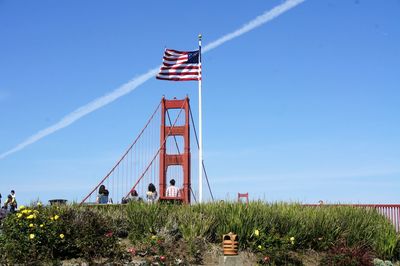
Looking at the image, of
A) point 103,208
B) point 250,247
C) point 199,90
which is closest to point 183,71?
point 199,90

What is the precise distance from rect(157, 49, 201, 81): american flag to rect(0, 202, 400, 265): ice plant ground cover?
956 cm

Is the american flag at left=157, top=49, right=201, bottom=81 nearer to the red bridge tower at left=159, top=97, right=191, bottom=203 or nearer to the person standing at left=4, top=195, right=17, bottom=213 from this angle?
the red bridge tower at left=159, top=97, right=191, bottom=203

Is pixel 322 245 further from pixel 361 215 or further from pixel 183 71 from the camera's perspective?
pixel 183 71

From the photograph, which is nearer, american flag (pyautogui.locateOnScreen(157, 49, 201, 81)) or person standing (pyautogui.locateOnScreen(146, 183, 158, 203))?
person standing (pyautogui.locateOnScreen(146, 183, 158, 203))

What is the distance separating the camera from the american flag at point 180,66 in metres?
22.7

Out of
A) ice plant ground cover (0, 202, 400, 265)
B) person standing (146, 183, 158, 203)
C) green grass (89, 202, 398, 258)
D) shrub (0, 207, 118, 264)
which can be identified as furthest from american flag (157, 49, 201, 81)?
shrub (0, 207, 118, 264)

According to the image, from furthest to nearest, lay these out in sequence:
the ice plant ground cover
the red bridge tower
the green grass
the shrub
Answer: the red bridge tower → the green grass → the ice plant ground cover → the shrub

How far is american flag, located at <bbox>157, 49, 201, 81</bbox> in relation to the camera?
22.7 meters

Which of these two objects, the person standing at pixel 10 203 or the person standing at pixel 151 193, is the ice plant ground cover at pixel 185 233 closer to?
the person standing at pixel 151 193

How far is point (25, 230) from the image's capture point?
1137 centimetres

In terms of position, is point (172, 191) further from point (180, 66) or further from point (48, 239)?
point (180, 66)

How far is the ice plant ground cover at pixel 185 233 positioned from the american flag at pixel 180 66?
9.56 m

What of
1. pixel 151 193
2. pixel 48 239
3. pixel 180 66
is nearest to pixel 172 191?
pixel 151 193

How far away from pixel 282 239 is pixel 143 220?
3.08 metres
